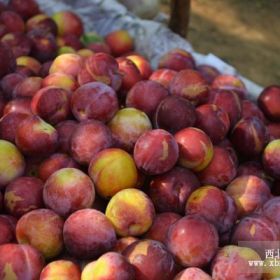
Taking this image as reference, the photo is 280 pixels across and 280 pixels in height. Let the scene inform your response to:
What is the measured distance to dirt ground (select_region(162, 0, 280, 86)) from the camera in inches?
147

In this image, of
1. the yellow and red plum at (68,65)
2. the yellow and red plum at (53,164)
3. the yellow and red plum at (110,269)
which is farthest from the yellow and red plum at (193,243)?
the yellow and red plum at (68,65)

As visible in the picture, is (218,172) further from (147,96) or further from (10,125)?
(10,125)

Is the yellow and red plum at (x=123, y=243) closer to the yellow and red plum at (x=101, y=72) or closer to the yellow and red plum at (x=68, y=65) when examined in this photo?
the yellow and red plum at (x=101, y=72)

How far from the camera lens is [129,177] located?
135 centimetres

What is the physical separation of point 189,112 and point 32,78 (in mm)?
569

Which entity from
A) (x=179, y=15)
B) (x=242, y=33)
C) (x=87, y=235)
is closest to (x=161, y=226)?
(x=87, y=235)

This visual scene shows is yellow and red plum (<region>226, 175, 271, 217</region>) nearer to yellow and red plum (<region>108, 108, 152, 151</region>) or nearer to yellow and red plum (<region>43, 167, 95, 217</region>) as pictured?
yellow and red plum (<region>108, 108, 152, 151</region>)

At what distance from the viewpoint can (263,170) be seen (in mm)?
1574

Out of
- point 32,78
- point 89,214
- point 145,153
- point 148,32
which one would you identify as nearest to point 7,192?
point 89,214

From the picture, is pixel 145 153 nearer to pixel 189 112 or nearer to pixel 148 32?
pixel 189 112

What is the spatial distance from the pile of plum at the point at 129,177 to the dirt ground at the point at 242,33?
6.71 feet

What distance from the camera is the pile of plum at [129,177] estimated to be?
1.19 metres

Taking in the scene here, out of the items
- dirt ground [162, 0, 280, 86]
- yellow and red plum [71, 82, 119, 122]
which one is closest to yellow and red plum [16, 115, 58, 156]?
yellow and red plum [71, 82, 119, 122]

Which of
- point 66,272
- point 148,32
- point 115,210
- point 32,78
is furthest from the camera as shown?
point 148,32
